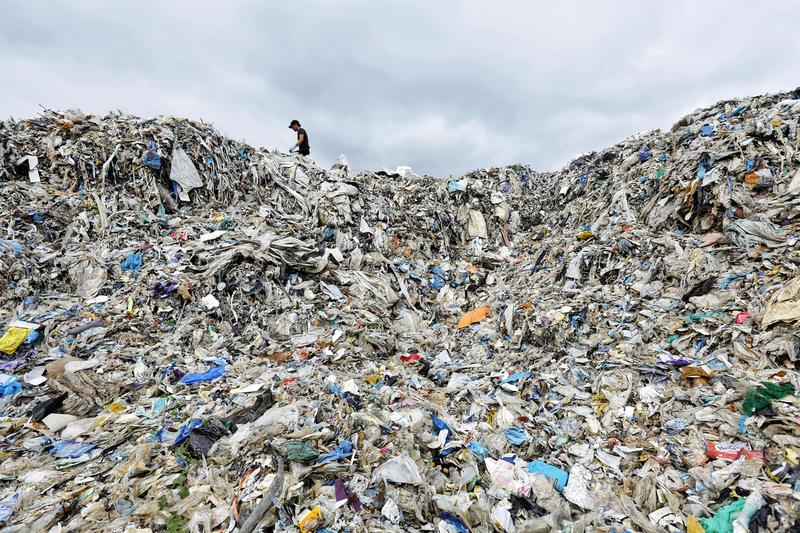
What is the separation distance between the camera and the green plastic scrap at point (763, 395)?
2.88 m

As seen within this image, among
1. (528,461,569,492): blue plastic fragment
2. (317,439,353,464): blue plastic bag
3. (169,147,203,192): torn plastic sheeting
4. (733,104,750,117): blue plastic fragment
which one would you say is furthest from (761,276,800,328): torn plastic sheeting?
(169,147,203,192): torn plastic sheeting

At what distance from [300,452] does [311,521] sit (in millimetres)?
530

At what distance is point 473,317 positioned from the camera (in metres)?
6.85

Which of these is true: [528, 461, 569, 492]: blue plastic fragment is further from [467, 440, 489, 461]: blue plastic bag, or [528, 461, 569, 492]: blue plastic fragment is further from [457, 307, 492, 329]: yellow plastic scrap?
[457, 307, 492, 329]: yellow plastic scrap

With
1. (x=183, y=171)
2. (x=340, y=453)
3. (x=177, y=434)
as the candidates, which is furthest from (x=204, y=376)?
(x=183, y=171)

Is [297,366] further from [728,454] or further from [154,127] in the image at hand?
[154,127]

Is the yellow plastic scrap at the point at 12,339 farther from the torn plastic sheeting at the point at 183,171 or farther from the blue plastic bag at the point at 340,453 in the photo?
the blue plastic bag at the point at 340,453

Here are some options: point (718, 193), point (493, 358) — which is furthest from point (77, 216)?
point (718, 193)

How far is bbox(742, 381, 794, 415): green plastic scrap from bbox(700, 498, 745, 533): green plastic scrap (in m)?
0.89

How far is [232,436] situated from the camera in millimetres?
3111

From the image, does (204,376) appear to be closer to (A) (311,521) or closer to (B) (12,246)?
(A) (311,521)

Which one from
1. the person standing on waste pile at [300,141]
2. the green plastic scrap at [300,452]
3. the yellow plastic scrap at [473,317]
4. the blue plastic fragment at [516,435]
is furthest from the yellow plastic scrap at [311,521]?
the person standing on waste pile at [300,141]

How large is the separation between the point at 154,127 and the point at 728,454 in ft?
34.8

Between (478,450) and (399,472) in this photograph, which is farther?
(478,450)
